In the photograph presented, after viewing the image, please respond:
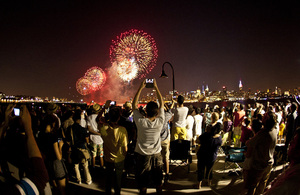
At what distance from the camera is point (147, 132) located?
334 cm

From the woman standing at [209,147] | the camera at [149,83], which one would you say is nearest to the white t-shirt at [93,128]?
the camera at [149,83]

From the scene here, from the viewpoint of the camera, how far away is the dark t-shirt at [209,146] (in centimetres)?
453

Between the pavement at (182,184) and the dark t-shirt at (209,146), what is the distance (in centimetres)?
106

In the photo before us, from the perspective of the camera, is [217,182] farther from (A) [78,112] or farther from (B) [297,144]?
(A) [78,112]

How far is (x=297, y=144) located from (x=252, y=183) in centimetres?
258

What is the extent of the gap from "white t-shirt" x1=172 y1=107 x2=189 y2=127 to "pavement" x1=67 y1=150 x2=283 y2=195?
6.06 ft

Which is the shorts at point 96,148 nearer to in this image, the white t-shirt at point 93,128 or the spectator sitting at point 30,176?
the white t-shirt at point 93,128

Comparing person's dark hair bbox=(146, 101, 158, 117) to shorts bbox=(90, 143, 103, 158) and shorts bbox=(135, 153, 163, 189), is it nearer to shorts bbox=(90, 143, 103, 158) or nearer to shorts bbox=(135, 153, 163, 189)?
shorts bbox=(135, 153, 163, 189)

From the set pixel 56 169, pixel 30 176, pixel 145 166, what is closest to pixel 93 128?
pixel 56 169

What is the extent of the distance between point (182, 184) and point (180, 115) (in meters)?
2.43

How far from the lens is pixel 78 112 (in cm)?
505

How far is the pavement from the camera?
Answer: 15.5ft

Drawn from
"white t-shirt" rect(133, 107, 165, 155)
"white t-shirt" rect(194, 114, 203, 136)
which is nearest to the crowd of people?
"white t-shirt" rect(133, 107, 165, 155)

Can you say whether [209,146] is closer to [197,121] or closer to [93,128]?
[197,121]
